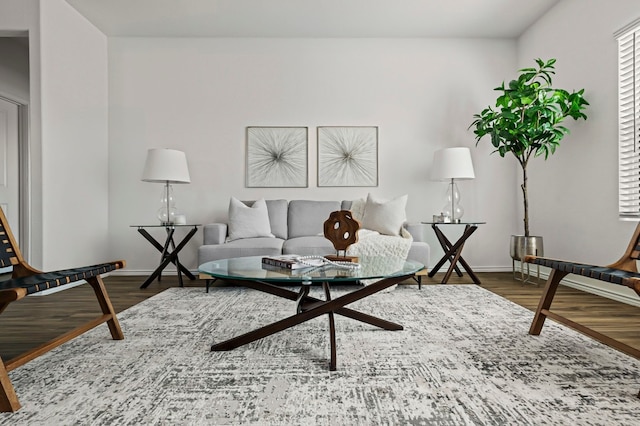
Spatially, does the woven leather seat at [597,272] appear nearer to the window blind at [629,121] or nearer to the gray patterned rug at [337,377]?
the gray patterned rug at [337,377]

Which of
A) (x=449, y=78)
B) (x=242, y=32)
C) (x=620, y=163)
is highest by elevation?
(x=242, y=32)

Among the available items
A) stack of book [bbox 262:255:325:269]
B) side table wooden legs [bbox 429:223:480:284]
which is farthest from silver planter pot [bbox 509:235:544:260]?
stack of book [bbox 262:255:325:269]

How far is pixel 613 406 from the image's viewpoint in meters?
1.56

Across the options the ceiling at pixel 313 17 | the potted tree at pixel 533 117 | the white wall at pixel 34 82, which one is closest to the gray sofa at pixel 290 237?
the potted tree at pixel 533 117

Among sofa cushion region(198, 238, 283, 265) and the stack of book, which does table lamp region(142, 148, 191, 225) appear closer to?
sofa cushion region(198, 238, 283, 265)

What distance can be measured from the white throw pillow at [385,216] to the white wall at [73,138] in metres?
3.04

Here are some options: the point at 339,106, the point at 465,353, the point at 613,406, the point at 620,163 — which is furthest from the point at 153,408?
the point at 339,106

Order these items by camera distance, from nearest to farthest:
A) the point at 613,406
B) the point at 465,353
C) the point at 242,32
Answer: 1. the point at 613,406
2. the point at 465,353
3. the point at 242,32

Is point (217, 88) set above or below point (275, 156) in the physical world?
above

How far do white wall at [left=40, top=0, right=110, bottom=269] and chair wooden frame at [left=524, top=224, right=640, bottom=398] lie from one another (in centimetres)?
410

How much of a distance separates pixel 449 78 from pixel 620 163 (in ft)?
7.57

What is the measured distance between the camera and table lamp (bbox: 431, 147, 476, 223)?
4.64m

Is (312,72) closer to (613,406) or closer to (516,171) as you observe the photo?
(516,171)

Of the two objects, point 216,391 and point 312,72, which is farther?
point 312,72
